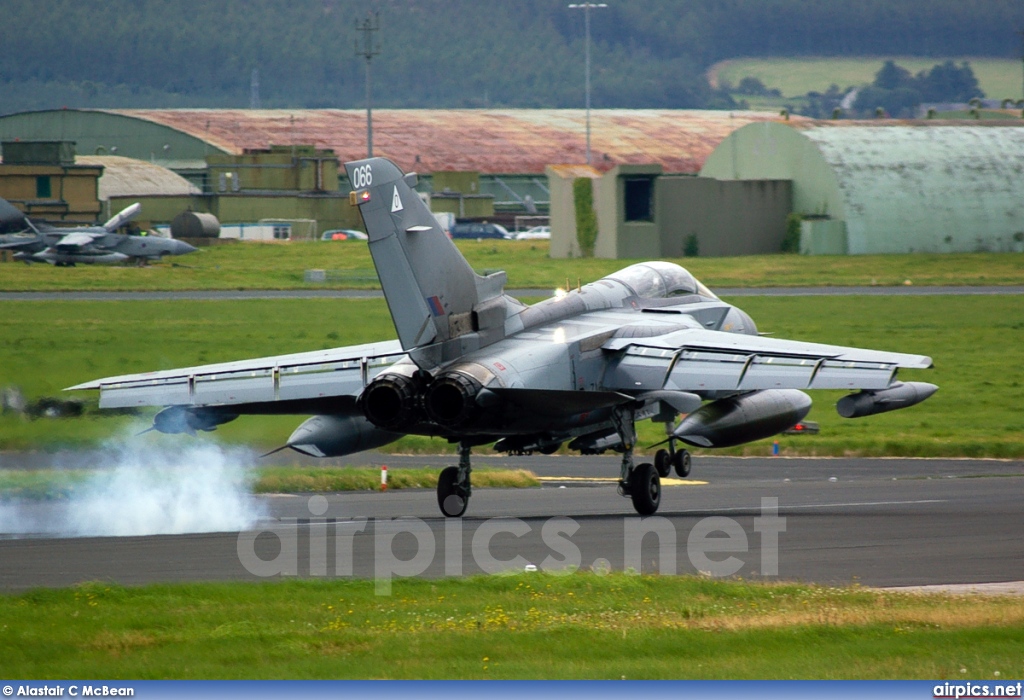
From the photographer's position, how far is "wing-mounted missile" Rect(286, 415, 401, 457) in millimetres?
22062

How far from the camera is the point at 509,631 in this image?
12.4 m

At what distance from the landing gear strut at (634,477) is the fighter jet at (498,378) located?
2 centimetres

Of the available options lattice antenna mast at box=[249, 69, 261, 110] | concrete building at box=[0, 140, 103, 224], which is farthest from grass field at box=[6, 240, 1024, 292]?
lattice antenna mast at box=[249, 69, 261, 110]

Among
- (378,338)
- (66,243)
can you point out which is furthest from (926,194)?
(66,243)

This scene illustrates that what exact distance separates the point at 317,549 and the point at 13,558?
3.58 m

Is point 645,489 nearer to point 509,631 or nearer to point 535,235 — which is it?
point 509,631

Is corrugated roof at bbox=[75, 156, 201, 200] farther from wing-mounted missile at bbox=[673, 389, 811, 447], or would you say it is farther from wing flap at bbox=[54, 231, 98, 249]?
wing-mounted missile at bbox=[673, 389, 811, 447]

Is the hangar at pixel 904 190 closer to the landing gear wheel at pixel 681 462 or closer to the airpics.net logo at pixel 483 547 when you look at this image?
the landing gear wheel at pixel 681 462

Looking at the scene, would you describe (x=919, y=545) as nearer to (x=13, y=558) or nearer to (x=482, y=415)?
(x=482, y=415)

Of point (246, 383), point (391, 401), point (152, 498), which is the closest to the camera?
point (391, 401)

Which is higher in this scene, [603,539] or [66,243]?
[66,243]

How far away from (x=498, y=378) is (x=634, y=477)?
3.08m

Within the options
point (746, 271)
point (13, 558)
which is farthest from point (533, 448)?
point (746, 271)

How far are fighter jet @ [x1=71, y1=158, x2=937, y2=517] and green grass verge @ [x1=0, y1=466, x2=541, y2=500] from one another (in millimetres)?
3296
